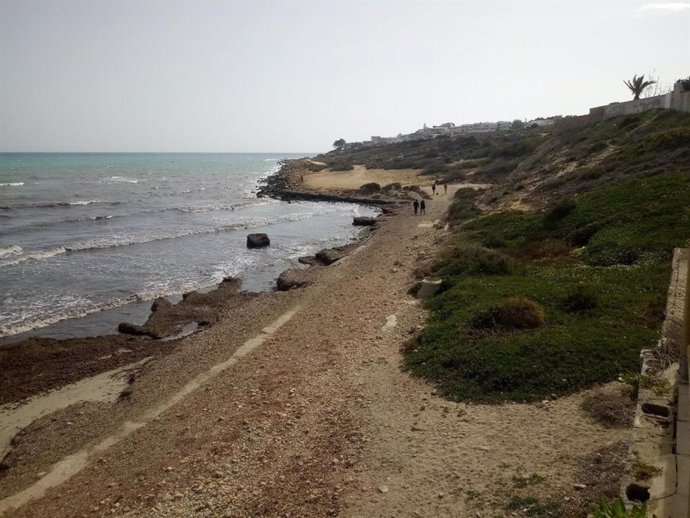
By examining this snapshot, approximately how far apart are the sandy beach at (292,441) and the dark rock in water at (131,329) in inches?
106

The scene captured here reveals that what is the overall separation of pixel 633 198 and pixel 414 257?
9997mm

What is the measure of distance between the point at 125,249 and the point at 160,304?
13.2 meters

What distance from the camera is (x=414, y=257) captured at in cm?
2530

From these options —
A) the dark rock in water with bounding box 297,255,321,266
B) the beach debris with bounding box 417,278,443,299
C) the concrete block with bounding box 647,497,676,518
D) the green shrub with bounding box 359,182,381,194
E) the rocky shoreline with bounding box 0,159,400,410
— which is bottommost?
the rocky shoreline with bounding box 0,159,400,410

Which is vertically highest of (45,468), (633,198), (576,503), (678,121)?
(678,121)

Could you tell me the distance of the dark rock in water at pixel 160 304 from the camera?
20.5 metres

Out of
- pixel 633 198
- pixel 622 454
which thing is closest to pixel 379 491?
pixel 622 454

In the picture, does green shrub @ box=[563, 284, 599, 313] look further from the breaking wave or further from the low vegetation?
the breaking wave

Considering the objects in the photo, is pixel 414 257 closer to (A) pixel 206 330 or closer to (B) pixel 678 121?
(A) pixel 206 330

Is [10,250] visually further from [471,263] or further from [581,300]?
[581,300]

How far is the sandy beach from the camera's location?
25.6ft

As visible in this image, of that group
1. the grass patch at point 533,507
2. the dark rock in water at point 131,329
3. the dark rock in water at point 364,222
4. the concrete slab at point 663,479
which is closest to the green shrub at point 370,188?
the dark rock in water at point 364,222

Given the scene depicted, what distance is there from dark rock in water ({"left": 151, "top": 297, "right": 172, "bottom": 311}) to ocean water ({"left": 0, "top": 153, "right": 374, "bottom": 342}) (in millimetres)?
554

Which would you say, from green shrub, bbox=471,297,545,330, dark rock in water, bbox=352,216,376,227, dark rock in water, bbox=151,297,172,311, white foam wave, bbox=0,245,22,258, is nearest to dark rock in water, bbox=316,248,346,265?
dark rock in water, bbox=151,297,172,311
